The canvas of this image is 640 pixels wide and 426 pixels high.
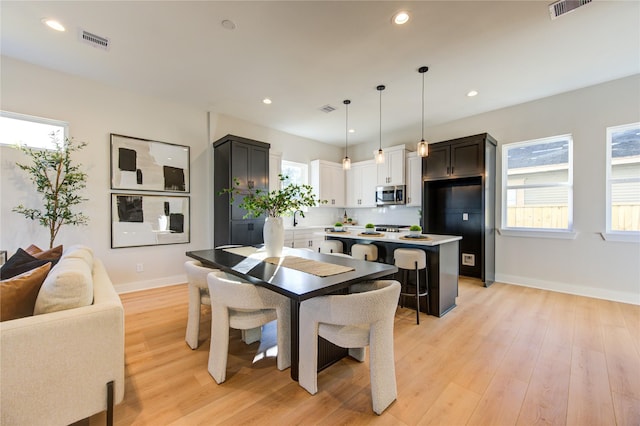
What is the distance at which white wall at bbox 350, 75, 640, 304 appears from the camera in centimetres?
344

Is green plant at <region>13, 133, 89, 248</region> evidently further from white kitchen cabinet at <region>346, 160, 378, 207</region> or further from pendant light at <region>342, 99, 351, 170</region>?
white kitchen cabinet at <region>346, 160, 378, 207</region>

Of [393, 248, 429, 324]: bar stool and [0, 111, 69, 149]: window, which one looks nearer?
[393, 248, 429, 324]: bar stool

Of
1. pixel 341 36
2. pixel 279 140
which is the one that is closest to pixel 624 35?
pixel 341 36

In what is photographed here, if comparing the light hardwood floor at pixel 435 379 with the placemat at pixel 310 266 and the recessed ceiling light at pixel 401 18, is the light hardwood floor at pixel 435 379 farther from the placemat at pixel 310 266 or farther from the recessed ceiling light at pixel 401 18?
the recessed ceiling light at pixel 401 18

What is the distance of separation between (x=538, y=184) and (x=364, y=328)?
169 inches

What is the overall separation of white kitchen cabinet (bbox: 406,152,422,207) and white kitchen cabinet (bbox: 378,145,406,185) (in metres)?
0.14

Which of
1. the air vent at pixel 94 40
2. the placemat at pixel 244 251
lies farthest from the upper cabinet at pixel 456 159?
the air vent at pixel 94 40

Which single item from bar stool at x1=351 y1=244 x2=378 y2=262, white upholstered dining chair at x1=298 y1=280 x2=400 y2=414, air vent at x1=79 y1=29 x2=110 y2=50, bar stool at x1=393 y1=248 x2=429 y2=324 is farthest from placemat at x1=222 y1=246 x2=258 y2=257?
air vent at x1=79 y1=29 x2=110 y2=50

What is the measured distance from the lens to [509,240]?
14.4ft

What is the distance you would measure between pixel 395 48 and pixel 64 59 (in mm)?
3847

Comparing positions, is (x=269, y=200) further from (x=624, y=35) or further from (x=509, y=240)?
(x=509, y=240)

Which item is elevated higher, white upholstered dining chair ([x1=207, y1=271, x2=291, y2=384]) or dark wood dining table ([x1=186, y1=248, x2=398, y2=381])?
dark wood dining table ([x1=186, y1=248, x2=398, y2=381])

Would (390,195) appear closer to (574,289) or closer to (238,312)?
(574,289)

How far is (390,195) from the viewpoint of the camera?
5.55 m
